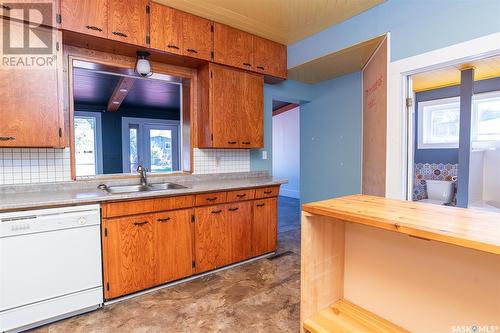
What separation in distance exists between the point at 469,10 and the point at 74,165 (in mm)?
3437

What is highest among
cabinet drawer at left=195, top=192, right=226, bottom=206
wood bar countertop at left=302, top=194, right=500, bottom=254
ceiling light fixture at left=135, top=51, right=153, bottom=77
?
ceiling light fixture at left=135, top=51, right=153, bottom=77

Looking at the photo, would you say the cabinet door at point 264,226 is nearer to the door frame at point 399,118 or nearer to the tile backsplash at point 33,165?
the door frame at point 399,118

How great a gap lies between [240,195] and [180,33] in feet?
5.67

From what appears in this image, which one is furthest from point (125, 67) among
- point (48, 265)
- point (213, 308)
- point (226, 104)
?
point (213, 308)

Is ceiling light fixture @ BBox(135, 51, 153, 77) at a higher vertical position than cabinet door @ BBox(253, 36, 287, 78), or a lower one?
lower

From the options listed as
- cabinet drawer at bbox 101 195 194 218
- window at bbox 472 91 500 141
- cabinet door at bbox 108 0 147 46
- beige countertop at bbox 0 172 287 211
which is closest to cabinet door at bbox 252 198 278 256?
beige countertop at bbox 0 172 287 211

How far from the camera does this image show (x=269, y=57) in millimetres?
3227

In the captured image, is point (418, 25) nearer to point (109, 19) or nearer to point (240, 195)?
point (240, 195)

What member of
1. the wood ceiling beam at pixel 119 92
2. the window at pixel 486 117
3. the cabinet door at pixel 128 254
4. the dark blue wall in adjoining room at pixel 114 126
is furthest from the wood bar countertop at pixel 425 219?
the window at pixel 486 117

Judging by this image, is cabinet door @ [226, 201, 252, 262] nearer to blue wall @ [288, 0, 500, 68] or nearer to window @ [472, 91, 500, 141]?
blue wall @ [288, 0, 500, 68]

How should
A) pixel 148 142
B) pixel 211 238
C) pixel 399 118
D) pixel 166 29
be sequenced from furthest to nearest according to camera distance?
pixel 148 142 < pixel 211 238 < pixel 166 29 < pixel 399 118

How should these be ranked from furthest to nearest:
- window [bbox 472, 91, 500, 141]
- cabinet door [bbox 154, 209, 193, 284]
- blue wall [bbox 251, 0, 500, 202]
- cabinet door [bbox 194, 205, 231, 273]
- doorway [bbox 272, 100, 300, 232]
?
doorway [bbox 272, 100, 300, 232], window [bbox 472, 91, 500, 141], cabinet door [bbox 194, 205, 231, 273], cabinet door [bbox 154, 209, 193, 284], blue wall [bbox 251, 0, 500, 202]

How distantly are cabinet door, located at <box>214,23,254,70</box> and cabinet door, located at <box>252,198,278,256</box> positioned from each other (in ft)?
5.25

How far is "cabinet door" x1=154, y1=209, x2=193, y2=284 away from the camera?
2268 millimetres
